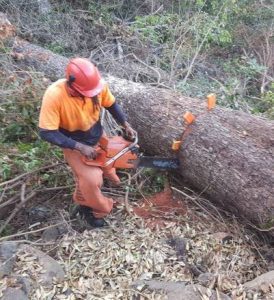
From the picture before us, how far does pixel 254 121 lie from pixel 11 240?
96.6 inches

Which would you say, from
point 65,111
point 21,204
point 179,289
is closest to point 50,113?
point 65,111

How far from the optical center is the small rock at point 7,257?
3.47 m

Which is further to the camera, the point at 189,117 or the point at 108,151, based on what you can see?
the point at 189,117

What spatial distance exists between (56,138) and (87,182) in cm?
51

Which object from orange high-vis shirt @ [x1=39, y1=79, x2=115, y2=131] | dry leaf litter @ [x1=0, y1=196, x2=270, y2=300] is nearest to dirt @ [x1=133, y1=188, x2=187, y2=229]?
dry leaf litter @ [x1=0, y1=196, x2=270, y2=300]

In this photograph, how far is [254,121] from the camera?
438 centimetres

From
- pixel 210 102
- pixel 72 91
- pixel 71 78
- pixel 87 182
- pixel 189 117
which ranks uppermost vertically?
pixel 71 78

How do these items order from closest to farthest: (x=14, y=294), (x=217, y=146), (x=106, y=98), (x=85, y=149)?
(x=14, y=294), (x=85, y=149), (x=106, y=98), (x=217, y=146)

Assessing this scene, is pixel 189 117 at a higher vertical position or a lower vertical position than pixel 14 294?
higher

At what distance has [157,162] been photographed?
4.40 m

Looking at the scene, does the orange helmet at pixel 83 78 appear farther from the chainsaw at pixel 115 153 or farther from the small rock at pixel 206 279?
the small rock at pixel 206 279

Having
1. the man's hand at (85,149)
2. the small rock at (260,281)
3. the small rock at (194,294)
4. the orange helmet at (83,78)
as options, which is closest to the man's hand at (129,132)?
the man's hand at (85,149)

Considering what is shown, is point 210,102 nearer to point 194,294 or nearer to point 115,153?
point 115,153

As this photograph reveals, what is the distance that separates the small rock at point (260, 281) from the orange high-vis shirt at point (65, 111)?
1.76 m
